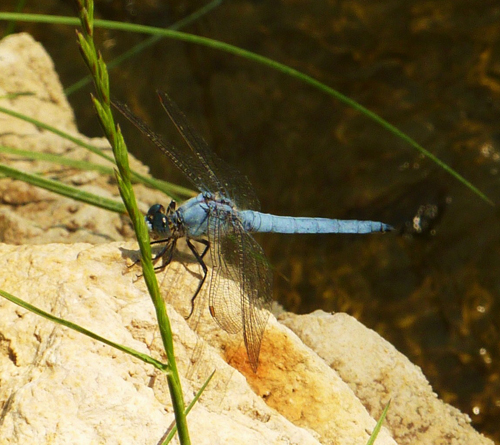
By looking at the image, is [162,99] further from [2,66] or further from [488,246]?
[488,246]

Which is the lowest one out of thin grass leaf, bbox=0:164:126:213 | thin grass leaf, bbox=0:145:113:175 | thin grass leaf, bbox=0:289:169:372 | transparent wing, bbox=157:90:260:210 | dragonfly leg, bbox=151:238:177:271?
thin grass leaf, bbox=0:289:169:372

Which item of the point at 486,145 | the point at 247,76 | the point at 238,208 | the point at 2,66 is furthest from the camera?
the point at 247,76

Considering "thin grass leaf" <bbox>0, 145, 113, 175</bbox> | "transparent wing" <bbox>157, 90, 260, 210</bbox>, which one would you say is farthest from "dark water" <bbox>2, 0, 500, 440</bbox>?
"thin grass leaf" <bbox>0, 145, 113, 175</bbox>

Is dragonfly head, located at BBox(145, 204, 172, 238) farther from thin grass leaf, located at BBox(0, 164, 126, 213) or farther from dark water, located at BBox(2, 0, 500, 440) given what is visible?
dark water, located at BBox(2, 0, 500, 440)

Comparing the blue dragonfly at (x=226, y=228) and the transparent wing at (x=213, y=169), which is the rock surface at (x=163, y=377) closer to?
the blue dragonfly at (x=226, y=228)

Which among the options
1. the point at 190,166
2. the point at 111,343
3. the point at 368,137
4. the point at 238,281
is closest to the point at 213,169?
the point at 190,166

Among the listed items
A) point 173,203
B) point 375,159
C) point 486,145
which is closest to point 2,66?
point 173,203

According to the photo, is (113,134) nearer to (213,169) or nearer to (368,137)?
(213,169)
